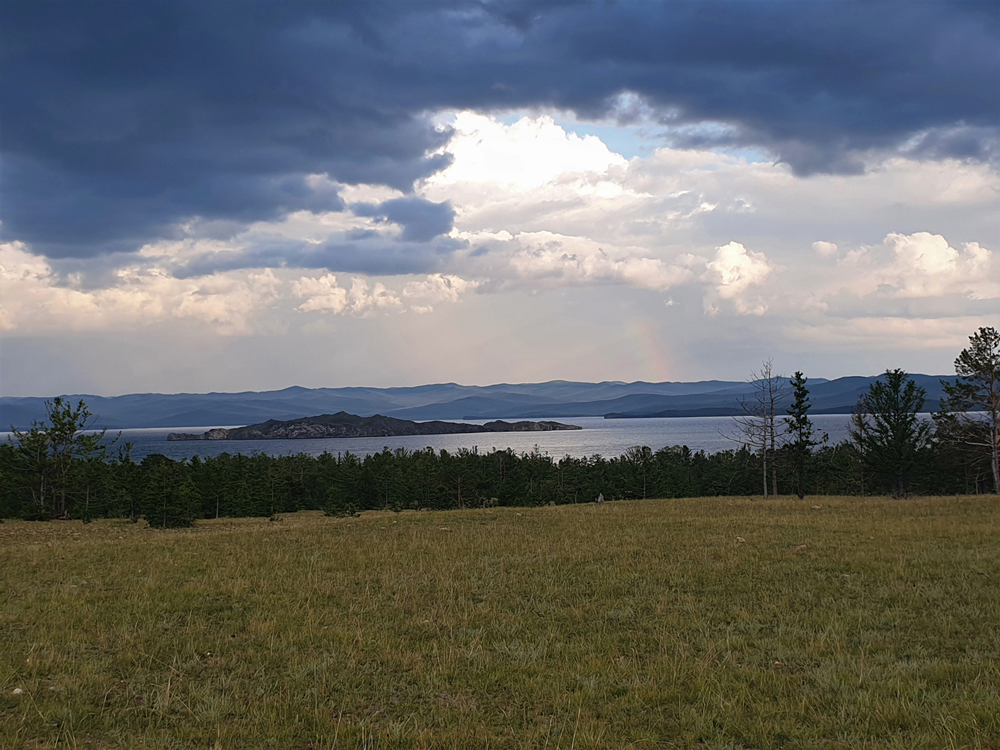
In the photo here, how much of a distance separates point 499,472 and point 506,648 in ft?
264

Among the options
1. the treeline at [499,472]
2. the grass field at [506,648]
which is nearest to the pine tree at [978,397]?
the treeline at [499,472]

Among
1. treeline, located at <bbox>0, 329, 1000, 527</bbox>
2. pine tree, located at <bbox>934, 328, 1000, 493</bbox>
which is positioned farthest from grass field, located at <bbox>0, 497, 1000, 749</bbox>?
pine tree, located at <bbox>934, 328, 1000, 493</bbox>

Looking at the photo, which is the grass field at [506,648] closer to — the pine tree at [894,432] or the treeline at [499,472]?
the treeline at [499,472]

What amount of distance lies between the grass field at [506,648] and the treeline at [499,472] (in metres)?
28.5

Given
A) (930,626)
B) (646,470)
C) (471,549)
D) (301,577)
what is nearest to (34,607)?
(301,577)

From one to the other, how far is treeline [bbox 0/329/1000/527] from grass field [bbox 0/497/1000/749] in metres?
28.5

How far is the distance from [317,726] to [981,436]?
224ft

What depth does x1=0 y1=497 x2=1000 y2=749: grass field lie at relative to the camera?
22.9ft

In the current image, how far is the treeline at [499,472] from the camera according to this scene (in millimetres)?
43812

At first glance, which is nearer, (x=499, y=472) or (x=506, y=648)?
(x=506, y=648)

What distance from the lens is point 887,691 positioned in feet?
25.8

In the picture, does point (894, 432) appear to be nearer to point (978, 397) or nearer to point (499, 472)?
point (978, 397)

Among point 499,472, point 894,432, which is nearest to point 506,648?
point 894,432

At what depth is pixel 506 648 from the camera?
984 centimetres
